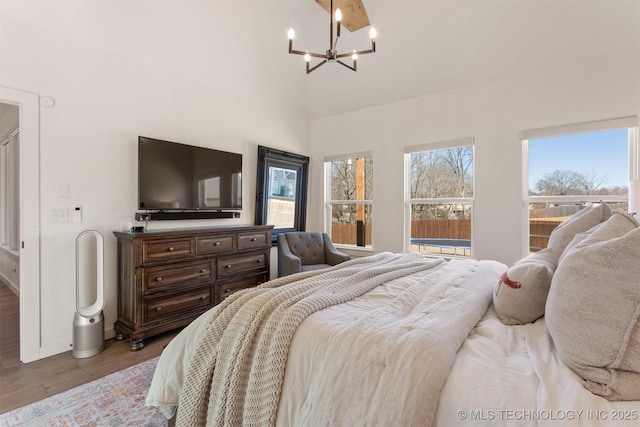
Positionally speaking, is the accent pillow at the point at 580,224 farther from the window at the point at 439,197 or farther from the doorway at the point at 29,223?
the doorway at the point at 29,223

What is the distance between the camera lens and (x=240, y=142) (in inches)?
156

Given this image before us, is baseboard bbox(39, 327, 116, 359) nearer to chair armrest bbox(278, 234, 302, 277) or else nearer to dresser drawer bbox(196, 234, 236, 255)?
dresser drawer bbox(196, 234, 236, 255)

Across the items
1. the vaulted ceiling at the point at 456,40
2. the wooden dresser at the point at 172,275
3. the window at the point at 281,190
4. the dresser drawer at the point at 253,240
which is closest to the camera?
the wooden dresser at the point at 172,275

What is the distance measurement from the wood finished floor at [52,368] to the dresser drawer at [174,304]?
0.25 meters

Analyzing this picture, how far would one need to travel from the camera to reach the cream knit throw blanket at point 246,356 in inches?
43.8

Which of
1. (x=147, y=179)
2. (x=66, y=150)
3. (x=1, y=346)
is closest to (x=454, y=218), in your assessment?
(x=147, y=179)

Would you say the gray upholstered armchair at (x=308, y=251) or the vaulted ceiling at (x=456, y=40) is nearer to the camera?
the vaulted ceiling at (x=456, y=40)

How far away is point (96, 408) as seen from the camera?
5.95ft

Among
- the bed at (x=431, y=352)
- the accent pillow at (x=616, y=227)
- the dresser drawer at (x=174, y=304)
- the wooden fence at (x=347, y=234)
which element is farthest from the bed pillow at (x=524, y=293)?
the wooden fence at (x=347, y=234)

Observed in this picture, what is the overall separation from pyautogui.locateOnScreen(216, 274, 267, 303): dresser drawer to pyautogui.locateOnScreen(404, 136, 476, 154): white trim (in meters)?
2.53

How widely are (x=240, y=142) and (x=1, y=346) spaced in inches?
120

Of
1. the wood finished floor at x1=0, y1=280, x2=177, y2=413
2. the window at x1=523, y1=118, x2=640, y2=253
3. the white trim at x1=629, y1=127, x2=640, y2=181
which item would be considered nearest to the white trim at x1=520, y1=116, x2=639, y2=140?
the window at x1=523, y1=118, x2=640, y2=253

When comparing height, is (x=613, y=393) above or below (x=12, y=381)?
above

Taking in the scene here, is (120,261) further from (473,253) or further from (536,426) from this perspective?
(473,253)
